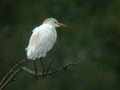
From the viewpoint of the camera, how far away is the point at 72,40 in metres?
19.3

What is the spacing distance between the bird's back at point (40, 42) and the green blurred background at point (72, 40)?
8.07 meters

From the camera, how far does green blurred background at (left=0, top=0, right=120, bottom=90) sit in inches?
648

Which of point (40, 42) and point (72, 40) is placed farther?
point (72, 40)

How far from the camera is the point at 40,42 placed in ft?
21.2

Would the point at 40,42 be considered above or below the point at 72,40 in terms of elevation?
above

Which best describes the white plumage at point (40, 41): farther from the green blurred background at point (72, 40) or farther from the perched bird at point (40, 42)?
the green blurred background at point (72, 40)

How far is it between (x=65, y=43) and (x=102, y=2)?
556 centimetres

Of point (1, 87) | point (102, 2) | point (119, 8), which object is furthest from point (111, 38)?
point (1, 87)

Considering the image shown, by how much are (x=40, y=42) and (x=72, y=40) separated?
12.9m

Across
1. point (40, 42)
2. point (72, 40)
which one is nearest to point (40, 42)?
point (40, 42)

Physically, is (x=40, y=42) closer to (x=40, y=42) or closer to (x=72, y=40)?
(x=40, y=42)

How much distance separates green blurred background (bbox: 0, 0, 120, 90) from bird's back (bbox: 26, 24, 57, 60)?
8069 millimetres

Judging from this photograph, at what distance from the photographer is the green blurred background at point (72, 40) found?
16.5 metres

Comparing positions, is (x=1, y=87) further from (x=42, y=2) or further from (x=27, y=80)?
(x=42, y=2)
